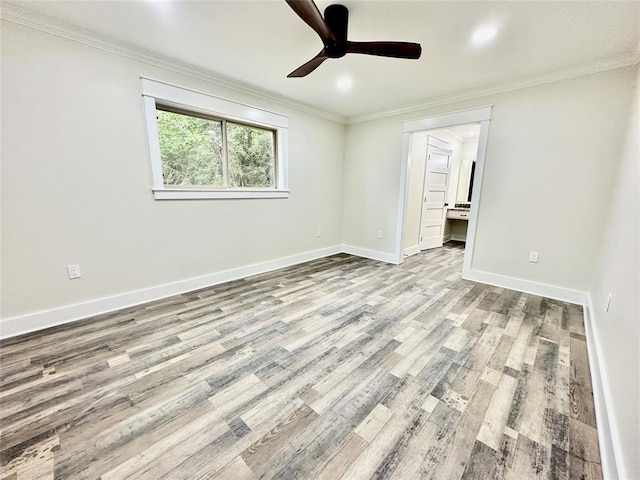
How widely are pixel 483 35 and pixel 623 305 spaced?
2073 mm

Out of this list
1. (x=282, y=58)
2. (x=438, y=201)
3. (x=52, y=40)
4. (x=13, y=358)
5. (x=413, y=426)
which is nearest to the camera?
(x=413, y=426)

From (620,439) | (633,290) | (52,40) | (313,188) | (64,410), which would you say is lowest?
(64,410)

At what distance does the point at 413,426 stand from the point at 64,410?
1.86 meters

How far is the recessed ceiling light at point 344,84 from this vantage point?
2846 mm

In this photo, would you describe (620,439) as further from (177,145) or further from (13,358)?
(177,145)

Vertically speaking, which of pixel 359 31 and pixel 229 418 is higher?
pixel 359 31

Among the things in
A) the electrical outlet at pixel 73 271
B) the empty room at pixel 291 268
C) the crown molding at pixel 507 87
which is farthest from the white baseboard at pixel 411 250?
the electrical outlet at pixel 73 271

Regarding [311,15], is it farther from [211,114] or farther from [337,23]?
[211,114]

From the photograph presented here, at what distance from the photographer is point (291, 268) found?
388 cm

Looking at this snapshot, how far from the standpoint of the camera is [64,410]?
4.56ft

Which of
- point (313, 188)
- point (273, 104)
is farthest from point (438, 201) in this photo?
point (273, 104)

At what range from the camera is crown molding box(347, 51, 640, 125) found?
2.32 m

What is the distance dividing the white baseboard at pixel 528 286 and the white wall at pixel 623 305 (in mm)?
323

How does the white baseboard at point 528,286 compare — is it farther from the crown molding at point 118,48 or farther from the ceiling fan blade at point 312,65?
the crown molding at point 118,48
